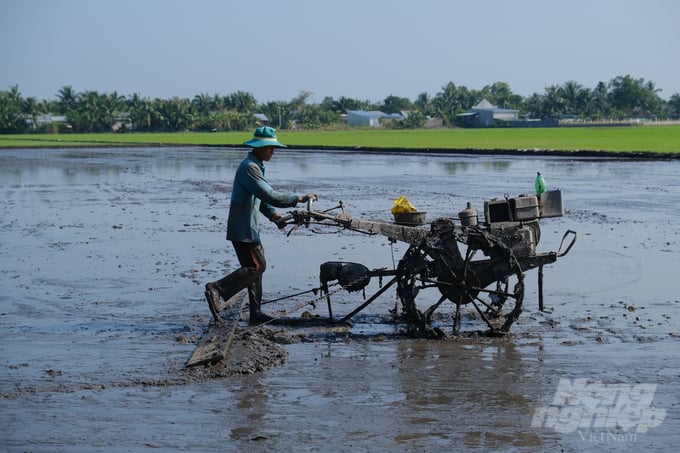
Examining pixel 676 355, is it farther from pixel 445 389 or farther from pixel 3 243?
pixel 3 243

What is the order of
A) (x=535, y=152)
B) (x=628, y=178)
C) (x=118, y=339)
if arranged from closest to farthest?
(x=118, y=339) < (x=628, y=178) < (x=535, y=152)

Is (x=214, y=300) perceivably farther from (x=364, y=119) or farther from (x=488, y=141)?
(x=364, y=119)

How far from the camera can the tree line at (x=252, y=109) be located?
12912cm

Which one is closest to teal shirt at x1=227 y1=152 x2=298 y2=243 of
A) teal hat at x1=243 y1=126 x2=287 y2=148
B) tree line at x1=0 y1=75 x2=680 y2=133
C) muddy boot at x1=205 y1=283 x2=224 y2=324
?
teal hat at x1=243 y1=126 x2=287 y2=148

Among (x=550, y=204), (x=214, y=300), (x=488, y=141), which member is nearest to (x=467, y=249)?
(x=550, y=204)

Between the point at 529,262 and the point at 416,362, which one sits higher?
the point at 529,262

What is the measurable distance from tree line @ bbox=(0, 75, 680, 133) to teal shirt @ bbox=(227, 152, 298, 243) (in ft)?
397

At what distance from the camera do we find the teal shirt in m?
8.01

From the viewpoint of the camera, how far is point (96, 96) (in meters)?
135

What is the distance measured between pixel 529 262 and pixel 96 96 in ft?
436

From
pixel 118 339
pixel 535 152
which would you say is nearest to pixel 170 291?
pixel 118 339

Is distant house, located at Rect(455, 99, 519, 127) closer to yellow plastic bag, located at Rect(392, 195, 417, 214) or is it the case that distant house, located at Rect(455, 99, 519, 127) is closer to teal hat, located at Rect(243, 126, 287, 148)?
yellow plastic bag, located at Rect(392, 195, 417, 214)

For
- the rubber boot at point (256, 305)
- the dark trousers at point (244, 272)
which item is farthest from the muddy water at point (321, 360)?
the dark trousers at point (244, 272)

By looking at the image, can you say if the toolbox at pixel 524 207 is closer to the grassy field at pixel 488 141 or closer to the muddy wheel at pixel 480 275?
the muddy wheel at pixel 480 275
